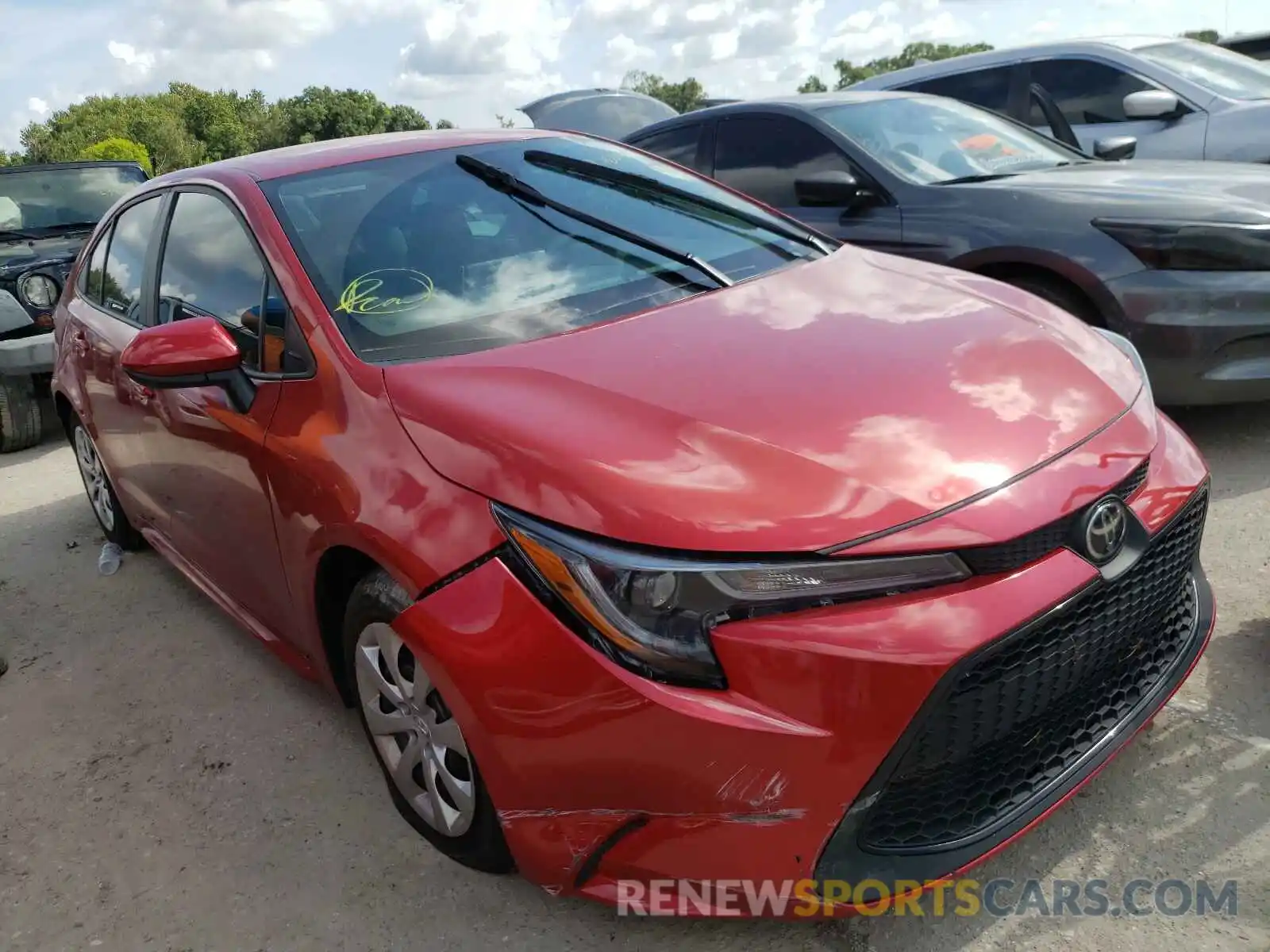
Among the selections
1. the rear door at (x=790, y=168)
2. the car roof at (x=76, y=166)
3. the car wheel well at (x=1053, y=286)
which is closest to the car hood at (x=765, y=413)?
the car wheel well at (x=1053, y=286)

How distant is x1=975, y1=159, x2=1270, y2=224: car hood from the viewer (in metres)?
3.74

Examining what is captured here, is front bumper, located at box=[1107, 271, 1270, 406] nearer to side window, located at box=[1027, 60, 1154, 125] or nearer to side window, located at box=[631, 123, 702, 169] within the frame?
side window, located at box=[631, 123, 702, 169]

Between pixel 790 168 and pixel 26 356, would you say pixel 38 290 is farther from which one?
pixel 790 168

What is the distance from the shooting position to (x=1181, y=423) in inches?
169

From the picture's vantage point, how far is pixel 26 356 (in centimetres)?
615

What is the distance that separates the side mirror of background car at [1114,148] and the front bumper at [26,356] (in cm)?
597

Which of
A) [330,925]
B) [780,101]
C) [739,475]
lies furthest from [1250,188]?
[330,925]

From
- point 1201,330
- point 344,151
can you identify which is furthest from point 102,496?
point 1201,330

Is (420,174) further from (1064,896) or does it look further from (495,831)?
(1064,896)

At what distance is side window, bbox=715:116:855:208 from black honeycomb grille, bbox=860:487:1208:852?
3133mm

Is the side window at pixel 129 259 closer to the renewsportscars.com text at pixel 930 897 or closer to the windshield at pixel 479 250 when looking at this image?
the windshield at pixel 479 250

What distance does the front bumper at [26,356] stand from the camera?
6109 millimetres

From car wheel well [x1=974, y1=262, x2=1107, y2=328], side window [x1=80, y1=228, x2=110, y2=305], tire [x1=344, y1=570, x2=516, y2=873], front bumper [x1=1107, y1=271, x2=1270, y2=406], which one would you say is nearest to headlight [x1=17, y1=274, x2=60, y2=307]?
side window [x1=80, y1=228, x2=110, y2=305]

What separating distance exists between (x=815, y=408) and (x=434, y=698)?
36.5 inches
